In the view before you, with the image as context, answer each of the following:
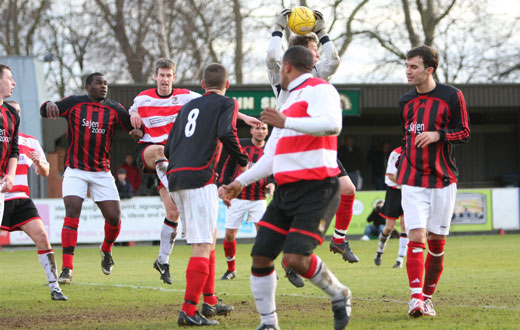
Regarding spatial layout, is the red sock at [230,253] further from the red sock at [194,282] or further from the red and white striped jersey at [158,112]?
the red sock at [194,282]

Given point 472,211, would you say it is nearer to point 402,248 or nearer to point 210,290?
point 402,248

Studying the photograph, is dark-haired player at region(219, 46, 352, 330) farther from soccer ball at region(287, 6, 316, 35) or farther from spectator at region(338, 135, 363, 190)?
spectator at region(338, 135, 363, 190)

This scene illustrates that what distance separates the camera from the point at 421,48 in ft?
25.7

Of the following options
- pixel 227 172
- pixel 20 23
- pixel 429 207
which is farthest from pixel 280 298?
pixel 20 23

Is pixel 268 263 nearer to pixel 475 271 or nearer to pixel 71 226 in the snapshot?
pixel 71 226

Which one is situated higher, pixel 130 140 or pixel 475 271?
pixel 130 140

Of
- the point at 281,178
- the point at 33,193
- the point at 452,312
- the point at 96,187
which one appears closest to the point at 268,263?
the point at 281,178

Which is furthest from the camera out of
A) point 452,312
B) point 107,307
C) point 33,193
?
point 33,193

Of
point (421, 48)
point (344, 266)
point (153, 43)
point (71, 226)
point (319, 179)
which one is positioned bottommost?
point (344, 266)

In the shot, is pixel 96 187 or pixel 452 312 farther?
pixel 96 187

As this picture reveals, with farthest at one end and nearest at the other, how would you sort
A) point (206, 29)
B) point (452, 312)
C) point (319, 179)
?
point (206, 29) → point (452, 312) → point (319, 179)

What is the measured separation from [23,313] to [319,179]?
12.2 feet

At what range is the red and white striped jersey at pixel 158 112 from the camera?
9.40 m

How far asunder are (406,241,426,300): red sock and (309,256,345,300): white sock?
4.24 ft
